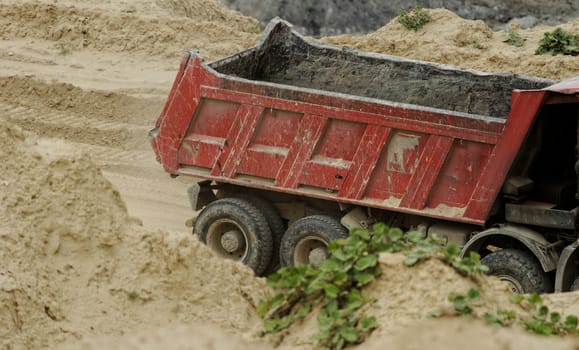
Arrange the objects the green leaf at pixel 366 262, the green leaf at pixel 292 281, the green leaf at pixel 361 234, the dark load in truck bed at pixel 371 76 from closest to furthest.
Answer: the green leaf at pixel 366 262, the green leaf at pixel 292 281, the green leaf at pixel 361 234, the dark load in truck bed at pixel 371 76

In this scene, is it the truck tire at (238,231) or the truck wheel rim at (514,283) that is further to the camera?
the truck tire at (238,231)

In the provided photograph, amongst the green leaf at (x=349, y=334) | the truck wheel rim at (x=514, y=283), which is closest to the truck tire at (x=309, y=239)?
the truck wheel rim at (x=514, y=283)

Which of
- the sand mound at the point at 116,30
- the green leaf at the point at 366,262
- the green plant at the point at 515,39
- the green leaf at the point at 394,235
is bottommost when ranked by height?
the green leaf at the point at 366,262

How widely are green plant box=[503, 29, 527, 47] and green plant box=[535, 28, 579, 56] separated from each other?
0.76m

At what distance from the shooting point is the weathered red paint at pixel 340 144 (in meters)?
9.26

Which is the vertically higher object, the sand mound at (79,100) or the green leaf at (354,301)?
the green leaf at (354,301)

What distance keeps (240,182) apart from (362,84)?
2.06 metres

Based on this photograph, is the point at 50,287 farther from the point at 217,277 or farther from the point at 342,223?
the point at 342,223

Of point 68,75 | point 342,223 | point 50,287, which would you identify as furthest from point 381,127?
point 68,75

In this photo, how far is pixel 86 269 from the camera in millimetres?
7078

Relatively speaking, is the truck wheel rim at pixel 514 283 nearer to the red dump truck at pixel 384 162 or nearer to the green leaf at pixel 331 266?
the red dump truck at pixel 384 162

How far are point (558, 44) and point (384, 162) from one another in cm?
Answer: 638

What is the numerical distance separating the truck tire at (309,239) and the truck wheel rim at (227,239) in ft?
1.54

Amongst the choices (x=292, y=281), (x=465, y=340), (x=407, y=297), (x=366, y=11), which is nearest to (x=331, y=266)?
(x=292, y=281)
